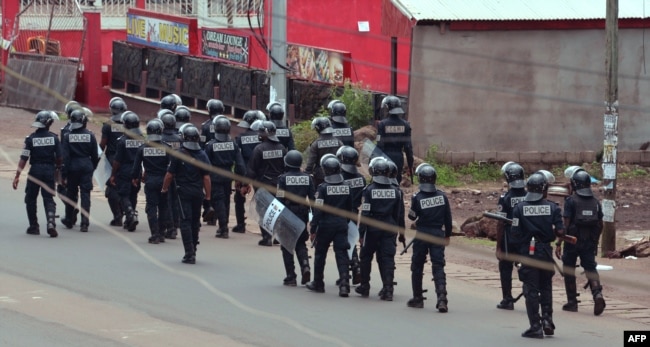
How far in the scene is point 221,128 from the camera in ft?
57.6

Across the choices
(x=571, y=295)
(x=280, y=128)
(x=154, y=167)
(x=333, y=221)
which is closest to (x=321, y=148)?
(x=280, y=128)

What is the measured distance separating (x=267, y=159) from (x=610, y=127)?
504 centimetres

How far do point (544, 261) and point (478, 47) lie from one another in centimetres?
1292

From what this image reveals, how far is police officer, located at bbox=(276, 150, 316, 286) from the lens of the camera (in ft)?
48.4

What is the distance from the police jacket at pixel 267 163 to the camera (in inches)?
667

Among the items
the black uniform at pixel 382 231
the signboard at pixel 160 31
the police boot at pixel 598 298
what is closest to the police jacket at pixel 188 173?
the black uniform at pixel 382 231

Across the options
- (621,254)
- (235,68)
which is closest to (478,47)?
(235,68)

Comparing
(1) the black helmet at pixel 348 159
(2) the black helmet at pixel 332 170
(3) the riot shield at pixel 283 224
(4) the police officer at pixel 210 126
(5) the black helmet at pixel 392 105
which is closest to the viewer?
(2) the black helmet at pixel 332 170

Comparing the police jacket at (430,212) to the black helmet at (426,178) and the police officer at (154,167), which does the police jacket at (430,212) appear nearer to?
the black helmet at (426,178)

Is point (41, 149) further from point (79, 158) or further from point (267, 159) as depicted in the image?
point (267, 159)

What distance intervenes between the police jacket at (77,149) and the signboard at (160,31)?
1277 centimetres

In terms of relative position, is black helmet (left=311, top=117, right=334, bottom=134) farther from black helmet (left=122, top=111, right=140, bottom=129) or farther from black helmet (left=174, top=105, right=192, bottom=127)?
black helmet (left=122, top=111, right=140, bottom=129)

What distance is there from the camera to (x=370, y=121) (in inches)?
997

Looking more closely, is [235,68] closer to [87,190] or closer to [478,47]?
[478,47]
